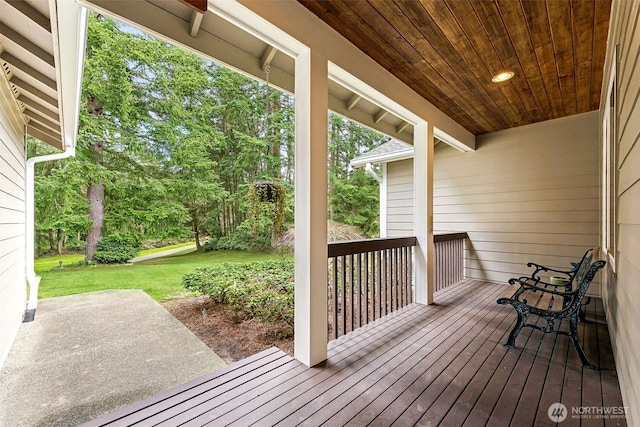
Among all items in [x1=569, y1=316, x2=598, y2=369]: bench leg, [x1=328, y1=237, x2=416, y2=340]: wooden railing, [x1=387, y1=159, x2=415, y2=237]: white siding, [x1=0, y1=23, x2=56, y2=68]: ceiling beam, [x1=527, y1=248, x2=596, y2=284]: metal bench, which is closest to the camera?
[x1=0, y1=23, x2=56, y2=68]: ceiling beam

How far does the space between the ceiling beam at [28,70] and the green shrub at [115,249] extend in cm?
711

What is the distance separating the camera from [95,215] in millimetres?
8086

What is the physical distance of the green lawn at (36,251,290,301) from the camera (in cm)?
562

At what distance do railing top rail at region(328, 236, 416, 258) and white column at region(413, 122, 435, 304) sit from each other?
17 centimetres

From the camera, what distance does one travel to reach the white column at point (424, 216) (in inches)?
140

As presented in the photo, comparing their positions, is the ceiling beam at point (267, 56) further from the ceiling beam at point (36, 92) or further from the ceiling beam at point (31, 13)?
the ceiling beam at point (36, 92)

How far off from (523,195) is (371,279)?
3308 mm

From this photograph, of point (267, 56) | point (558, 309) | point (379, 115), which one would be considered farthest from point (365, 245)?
point (379, 115)

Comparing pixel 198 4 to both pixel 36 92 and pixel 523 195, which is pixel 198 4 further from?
pixel 523 195

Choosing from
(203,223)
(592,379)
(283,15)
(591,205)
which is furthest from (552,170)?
(203,223)

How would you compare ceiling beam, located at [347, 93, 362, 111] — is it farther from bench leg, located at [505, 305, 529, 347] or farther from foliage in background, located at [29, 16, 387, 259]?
foliage in background, located at [29, 16, 387, 259]

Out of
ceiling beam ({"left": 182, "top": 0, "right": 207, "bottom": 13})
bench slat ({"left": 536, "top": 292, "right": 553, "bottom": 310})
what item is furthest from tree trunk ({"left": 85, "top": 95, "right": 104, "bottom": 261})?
bench slat ({"left": 536, "top": 292, "right": 553, "bottom": 310})

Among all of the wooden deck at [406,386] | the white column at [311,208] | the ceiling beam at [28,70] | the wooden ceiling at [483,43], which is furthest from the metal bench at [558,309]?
the ceiling beam at [28,70]

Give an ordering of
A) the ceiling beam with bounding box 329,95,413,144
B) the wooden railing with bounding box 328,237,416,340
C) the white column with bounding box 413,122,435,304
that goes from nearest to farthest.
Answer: the wooden railing with bounding box 328,237,416,340, the ceiling beam with bounding box 329,95,413,144, the white column with bounding box 413,122,435,304
